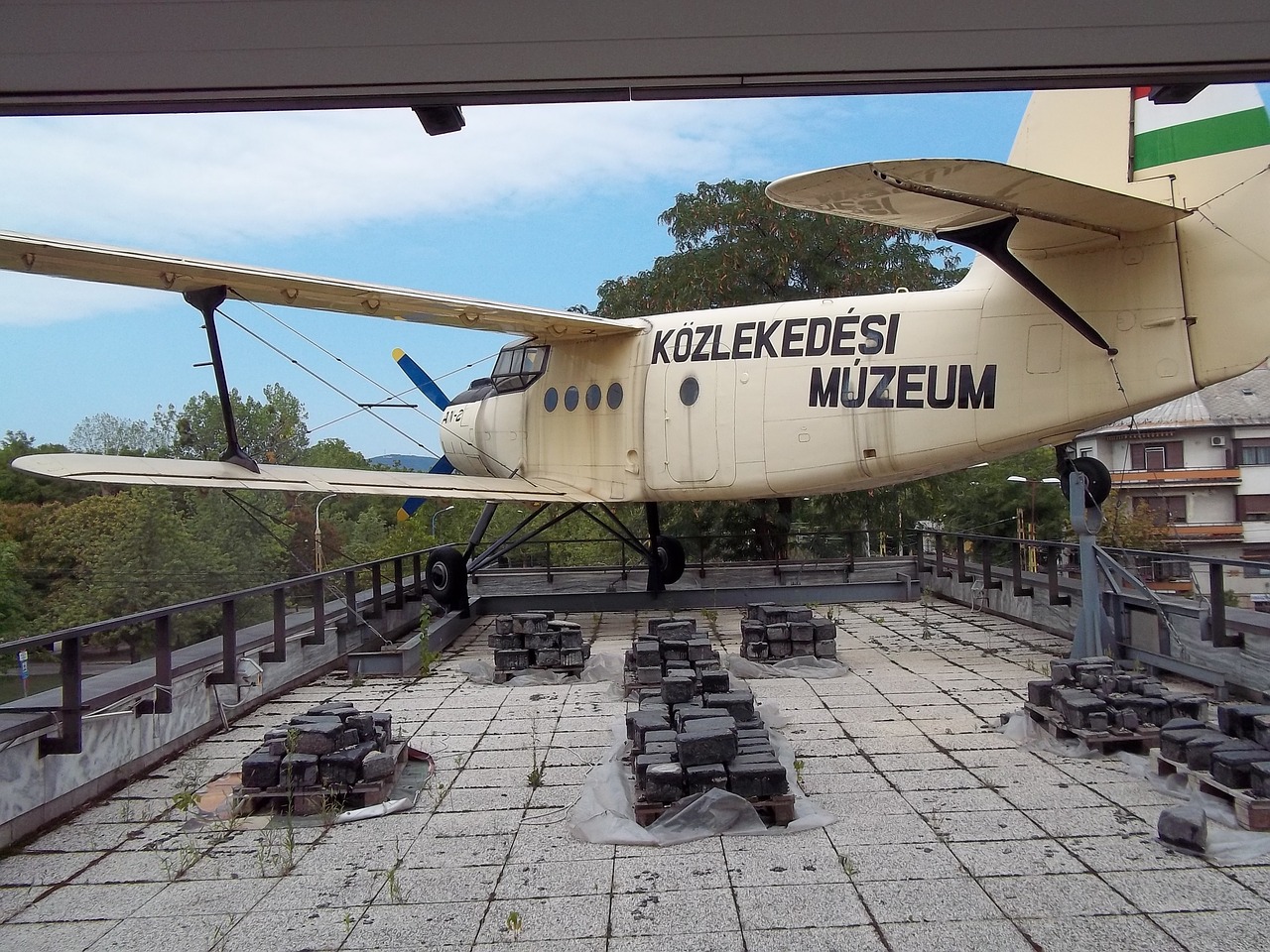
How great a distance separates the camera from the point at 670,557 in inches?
603

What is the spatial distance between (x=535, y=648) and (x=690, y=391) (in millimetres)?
4302

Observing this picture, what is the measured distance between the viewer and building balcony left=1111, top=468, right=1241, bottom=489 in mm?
21047

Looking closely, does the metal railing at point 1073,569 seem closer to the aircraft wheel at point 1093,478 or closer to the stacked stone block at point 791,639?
the aircraft wheel at point 1093,478

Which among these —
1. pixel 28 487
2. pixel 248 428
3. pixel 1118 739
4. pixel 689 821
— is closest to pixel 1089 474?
pixel 1118 739

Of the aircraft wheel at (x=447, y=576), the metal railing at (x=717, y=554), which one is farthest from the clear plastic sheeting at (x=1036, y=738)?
the aircraft wheel at (x=447, y=576)

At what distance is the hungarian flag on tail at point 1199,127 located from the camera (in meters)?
6.78

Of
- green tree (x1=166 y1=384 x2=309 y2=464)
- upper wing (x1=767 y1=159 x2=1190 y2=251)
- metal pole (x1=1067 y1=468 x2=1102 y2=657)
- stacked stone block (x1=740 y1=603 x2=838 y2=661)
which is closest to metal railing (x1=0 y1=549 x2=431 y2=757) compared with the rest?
stacked stone block (x1=740 y1=603 x2=838 y2=661)

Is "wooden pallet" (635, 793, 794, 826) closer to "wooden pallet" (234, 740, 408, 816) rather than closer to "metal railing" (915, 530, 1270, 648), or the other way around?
"wooden pallet" (234, 740, 408, 816)

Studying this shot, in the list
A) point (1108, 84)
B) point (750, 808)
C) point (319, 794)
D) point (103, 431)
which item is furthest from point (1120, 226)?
point (103, 431)

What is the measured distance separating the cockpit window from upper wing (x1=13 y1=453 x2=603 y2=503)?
1538 mm

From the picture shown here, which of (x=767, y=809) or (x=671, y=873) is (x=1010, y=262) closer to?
(x=767, y=809)

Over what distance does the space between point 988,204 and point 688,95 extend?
5.07 metres

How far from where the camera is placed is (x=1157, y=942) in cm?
363

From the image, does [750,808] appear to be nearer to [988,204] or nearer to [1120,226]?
[988,204]
